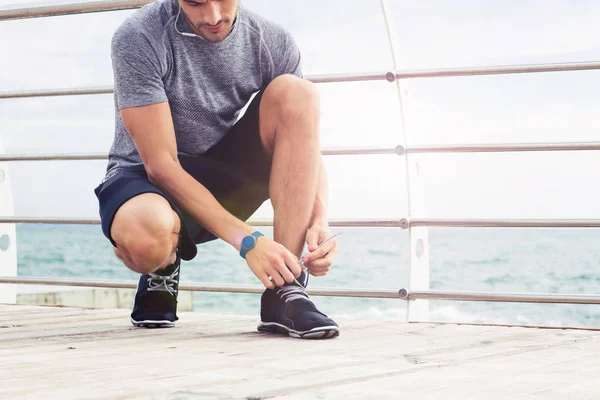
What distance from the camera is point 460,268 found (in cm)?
2148

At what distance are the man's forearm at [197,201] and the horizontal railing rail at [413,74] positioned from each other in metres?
0.66

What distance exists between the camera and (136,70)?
1.76 m

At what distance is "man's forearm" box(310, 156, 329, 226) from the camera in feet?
5.98

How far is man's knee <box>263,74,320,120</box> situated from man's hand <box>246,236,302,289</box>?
12.6 inches

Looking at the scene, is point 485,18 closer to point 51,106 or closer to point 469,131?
point 469,131

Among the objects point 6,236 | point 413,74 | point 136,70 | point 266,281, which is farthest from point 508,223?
point 6,236

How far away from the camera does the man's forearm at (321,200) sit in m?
1.82

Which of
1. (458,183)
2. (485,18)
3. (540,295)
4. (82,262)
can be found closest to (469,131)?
(458,183)

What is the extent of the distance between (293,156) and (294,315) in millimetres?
340

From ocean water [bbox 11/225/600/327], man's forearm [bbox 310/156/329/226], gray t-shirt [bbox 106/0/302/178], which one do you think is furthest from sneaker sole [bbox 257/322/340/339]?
ocean water [bbox 11/225/600/327]

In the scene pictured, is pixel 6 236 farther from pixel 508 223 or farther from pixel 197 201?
pixel 508 223

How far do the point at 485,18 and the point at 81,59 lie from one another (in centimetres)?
1124

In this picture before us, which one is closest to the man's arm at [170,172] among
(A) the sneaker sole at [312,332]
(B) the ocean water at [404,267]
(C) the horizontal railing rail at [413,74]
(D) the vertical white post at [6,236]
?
(A) the sneaker sole at [312,332]

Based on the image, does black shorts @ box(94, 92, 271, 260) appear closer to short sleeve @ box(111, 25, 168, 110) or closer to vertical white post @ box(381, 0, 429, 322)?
short sleeve @ box(111, 25, 168, 110)
